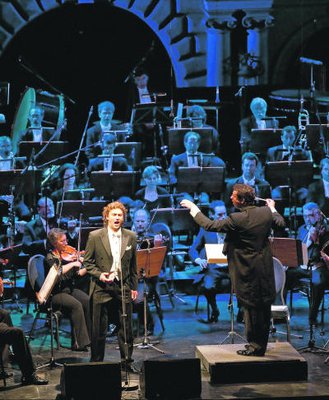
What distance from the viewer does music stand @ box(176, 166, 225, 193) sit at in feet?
33.8

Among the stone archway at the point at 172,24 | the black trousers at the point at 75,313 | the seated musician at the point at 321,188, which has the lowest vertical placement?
the black trousers at the point at 75,313

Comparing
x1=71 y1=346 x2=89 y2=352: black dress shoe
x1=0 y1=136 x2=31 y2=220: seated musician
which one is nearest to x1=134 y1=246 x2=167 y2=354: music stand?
x1=71 y1=346 x2=89 y2=352: black dress shoe

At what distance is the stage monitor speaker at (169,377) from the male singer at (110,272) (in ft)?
2.33

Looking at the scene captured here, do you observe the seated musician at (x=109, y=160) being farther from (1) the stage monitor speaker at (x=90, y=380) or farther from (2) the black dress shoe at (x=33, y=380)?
(1) the stage monitor speaker at (x=90, y=380)

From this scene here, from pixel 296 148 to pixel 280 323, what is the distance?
113 inches

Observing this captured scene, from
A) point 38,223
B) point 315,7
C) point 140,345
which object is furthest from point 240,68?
point 140,345

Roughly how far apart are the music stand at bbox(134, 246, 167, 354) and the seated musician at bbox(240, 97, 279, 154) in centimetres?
398

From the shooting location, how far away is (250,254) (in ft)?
21.2

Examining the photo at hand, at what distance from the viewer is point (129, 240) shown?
6750mm

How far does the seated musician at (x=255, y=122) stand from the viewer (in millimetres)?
11320

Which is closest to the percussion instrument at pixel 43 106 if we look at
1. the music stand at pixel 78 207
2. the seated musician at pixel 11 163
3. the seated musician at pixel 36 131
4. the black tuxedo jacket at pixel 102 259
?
the seated musician at pixel 36 131

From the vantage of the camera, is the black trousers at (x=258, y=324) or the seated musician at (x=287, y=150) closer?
the black trousers at (x=258, y=324)

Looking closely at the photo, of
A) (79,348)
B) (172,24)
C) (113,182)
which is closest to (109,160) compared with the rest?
(113,182)

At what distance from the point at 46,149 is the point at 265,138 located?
2.82 m
